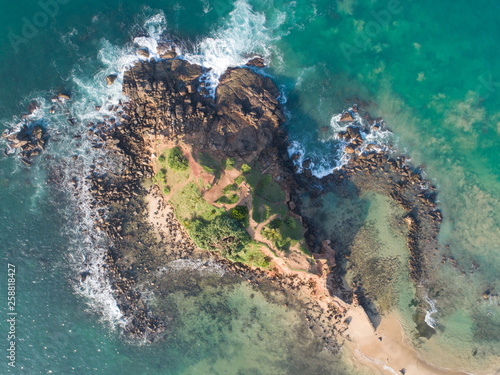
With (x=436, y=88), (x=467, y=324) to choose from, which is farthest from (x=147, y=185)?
(x=467, y=324)

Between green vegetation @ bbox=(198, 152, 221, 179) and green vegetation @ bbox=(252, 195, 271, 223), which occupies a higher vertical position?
green vegetation @ bbox=(198, 152, 221, 179)

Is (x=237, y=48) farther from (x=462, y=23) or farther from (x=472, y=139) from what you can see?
(x=472, y=139)

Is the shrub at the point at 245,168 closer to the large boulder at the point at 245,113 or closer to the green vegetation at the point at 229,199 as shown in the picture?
the large boulder at the point at 245,113

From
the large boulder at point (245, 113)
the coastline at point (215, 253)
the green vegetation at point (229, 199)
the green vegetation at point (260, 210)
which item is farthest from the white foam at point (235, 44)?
the green vegetation at point (260, 210)

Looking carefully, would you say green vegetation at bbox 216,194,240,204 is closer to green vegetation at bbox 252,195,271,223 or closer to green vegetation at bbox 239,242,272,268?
green vegetation at bbox 252,195,271,223

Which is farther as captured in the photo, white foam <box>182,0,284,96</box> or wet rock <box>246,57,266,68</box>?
wet rock <box>246,57,266,68</box>

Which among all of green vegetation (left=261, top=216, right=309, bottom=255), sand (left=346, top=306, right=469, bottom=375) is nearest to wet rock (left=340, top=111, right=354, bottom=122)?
green vegetation (left=261, top=216, right=309, bottom=255)
